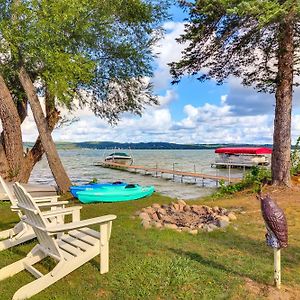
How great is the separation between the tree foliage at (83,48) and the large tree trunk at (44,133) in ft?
1.73

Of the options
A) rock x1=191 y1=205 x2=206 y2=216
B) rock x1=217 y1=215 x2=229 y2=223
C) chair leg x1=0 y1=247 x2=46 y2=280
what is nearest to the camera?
chair leg x1=0 y1=247 x2=46 y2=280

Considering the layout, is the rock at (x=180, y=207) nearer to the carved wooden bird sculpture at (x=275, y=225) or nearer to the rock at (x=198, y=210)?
the rock at (x=198, y=210)

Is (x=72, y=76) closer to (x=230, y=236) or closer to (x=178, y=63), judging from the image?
(x=178, y=63)

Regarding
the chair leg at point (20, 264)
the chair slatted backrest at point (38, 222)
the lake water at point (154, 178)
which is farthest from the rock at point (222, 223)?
the lake water at point (154, 178)

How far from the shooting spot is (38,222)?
13.6 feet

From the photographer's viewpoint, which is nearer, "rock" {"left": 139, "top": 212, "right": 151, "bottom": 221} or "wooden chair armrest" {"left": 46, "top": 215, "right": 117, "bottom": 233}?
"wooden chair armrest" {"left": 46, "top": 215, "right": 117, "bottom": 233}

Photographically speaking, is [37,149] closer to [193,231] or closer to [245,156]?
[193,231]

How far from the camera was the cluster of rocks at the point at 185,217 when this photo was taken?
21.4ft

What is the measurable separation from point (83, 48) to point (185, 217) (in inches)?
308

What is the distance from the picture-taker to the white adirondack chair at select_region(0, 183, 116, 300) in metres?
3.94

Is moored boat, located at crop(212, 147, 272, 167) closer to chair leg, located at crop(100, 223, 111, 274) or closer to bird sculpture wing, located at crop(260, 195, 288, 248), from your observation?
chair leg, located at crop(100, 223, 111, 274)

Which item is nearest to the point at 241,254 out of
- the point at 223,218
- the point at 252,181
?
the point at 223,218

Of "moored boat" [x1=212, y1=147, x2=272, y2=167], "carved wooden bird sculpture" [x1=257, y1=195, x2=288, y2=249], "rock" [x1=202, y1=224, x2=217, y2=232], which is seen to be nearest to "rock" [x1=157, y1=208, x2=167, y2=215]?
"rock" [x1=202, y1=224, x2=217, y2=232]

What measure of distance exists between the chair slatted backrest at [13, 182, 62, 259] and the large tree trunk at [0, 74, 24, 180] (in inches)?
318
